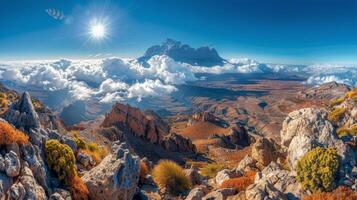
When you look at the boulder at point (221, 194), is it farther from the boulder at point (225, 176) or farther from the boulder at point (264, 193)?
the boulder at point (225, 176)

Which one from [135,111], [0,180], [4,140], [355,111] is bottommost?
[135,111]

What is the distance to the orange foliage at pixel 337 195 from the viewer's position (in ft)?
60.2

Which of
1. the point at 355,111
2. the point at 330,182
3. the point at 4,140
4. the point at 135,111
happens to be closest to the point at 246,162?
the point at 330,182

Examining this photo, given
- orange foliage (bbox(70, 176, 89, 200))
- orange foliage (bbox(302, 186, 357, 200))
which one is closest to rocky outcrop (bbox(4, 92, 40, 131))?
orange foliage (bbox(70, 176, 89, 200))

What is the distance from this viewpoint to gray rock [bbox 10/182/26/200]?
14.0 meters

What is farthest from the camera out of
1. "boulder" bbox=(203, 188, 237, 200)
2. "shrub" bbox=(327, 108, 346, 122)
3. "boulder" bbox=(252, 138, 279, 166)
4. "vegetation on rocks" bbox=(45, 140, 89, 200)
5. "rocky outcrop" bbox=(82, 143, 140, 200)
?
"shrub" bbox=(327, 108, 346, 122)

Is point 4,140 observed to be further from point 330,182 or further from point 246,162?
point 246,162

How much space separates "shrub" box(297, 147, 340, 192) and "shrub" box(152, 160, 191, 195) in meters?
9.44

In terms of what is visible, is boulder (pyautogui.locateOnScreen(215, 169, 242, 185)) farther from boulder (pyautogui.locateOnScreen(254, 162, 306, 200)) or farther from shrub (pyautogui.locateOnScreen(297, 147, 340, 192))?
shrub (pyautogui.locateOnScreen(297, 147, 340, 192))

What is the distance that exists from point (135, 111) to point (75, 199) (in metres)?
119

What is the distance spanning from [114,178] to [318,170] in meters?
11.8

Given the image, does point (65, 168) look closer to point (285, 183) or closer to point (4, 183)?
point (4, 183)

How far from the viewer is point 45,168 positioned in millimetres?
17750

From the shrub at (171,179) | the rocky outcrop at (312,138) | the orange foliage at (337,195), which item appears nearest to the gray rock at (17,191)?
the shrub at (171,179)
